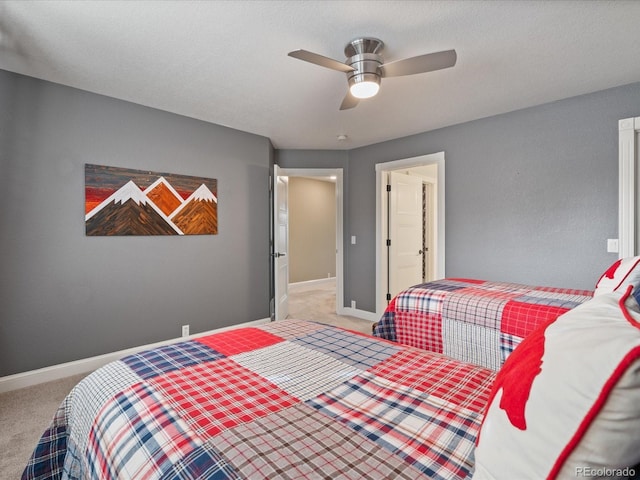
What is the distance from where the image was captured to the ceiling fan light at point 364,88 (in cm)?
213

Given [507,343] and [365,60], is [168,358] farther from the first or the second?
[365,60]

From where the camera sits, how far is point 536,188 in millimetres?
3176

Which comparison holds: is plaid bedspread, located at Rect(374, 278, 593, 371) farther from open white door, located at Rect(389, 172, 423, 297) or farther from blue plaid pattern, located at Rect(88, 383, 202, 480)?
open white door, located at Rect(389, 172, 423, 297)

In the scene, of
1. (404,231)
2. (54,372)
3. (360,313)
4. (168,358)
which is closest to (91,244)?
(54,372)

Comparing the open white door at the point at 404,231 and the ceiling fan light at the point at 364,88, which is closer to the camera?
the ceiling fan light at the point at 364,88

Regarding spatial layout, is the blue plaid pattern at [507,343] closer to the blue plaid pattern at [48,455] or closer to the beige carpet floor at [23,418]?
the blue plaid pattern at [48,455]

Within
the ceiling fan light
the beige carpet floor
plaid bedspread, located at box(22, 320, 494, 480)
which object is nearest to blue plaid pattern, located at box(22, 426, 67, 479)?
plaid bedspread, located at box(22, 320, 494, 480)

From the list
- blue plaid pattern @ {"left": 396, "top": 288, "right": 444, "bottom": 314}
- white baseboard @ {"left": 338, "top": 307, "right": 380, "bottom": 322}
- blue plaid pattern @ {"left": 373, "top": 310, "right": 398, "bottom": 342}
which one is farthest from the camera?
white baseboard @ {"left": 338, "top": 307, "right": 380, "bottom": 322}

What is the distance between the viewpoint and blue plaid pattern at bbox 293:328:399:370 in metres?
1.28

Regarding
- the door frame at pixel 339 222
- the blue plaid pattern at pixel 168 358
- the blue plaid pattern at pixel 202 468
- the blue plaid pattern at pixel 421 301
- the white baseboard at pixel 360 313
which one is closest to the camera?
the blue plaid pattern at pixel 202 468

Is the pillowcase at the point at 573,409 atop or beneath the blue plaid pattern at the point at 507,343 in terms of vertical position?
atop

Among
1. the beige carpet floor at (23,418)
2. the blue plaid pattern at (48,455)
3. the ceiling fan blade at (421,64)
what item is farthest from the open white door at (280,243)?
the blue plaid pattern at (48,455)

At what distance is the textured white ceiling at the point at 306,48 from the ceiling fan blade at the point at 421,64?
7.3 inches

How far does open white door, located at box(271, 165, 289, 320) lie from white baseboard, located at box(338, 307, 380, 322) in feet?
2.89
